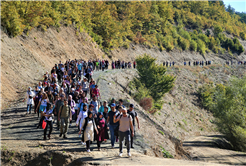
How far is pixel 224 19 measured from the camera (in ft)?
476

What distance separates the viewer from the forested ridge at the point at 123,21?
90.8 feet

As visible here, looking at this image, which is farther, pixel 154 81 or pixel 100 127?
pixel 154 81

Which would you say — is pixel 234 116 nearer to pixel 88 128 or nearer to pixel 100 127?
pixel 100 127

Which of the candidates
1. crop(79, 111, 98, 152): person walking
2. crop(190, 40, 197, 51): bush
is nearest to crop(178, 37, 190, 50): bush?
crop(190, 40, 197, 51): bush

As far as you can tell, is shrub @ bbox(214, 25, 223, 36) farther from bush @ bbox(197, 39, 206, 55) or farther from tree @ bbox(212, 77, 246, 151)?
tree @ bbox(212, 77, 246, 151)

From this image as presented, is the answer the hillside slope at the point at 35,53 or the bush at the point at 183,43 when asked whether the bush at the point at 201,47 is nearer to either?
the bush at the point at 183,43

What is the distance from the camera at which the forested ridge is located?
90.8 ft

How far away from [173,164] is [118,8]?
6260cm

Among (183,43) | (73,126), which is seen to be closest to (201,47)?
(183,43)

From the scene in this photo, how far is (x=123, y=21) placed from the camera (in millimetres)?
61844

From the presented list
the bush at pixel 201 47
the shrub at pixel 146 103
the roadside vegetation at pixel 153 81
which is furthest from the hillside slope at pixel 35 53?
the bush at pixel 201 47

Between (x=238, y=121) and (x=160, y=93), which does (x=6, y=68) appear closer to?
(x=160, y=93)

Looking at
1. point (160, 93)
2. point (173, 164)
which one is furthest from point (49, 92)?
point (160, 93)

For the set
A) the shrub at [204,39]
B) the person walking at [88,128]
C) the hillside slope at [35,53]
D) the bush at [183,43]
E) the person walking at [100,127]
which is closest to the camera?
the person walking at [88,128]
